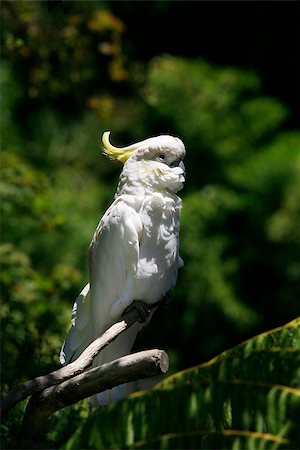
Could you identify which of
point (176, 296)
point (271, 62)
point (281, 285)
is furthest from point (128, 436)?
point (271, 62)

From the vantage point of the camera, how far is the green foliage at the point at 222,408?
192 centimetres

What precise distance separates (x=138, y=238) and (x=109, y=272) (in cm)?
13

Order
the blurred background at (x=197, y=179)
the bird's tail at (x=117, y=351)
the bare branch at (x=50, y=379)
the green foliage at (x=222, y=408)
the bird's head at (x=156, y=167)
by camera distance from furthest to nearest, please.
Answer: the blurred background at (x=197, y=179) < the bird's tail at (x=117, y=351) < the bird's head at (x=156, y=167) < the bare branch at (x=50, y=379) < the green foliage at (x=222, y=408)

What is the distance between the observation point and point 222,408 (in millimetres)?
2021

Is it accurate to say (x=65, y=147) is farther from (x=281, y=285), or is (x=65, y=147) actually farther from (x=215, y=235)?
(x=281, y=285)

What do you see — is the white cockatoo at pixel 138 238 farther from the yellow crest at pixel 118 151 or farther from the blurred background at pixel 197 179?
the blurred background at pixel 197 179

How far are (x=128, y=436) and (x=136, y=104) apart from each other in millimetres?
4001

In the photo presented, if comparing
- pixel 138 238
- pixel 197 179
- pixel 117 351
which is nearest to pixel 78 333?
pixel 117 351

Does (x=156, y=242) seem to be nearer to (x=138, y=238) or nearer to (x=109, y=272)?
(x=138, y=238)

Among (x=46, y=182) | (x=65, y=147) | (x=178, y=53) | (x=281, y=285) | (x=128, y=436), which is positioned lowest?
(x=128, y=436)

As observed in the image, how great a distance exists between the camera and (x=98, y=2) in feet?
18.9

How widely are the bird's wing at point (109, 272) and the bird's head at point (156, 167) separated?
0.23ft

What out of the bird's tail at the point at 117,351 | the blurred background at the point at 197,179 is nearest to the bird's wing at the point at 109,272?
the bird's tail at the point at 117,351

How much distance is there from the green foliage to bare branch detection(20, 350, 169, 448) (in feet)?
0.44
